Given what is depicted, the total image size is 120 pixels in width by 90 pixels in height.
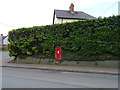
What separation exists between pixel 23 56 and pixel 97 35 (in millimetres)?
7678

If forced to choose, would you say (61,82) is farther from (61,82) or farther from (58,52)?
(58,52)

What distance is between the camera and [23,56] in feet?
43.3

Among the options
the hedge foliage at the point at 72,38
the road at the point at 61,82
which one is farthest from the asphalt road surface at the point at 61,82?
the hedge foliage at the point at 72,38

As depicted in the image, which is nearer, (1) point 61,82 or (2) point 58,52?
(1) point 61,82

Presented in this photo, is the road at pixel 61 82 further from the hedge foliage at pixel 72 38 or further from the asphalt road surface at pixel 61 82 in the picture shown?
the hedge foliage at pixel 72 38

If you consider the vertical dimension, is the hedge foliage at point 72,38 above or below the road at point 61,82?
above

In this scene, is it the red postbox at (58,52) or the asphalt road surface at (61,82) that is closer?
the asphalt road surface at (61,82)

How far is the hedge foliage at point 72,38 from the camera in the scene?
958 centimetres

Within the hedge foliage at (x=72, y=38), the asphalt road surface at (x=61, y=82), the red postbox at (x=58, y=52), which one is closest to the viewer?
the asphalt road surface at (x=61, y=82)

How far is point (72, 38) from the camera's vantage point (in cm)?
1088

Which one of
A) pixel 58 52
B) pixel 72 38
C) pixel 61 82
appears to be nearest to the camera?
pixel 61 82

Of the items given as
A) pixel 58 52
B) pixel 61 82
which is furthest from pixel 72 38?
pixel 61 82

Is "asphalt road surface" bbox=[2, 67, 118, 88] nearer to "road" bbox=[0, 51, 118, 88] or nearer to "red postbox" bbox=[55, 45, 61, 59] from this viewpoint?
"road" bbox=[0, 51, 118, 88]

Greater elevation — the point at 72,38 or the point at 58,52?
the point at 72,38
